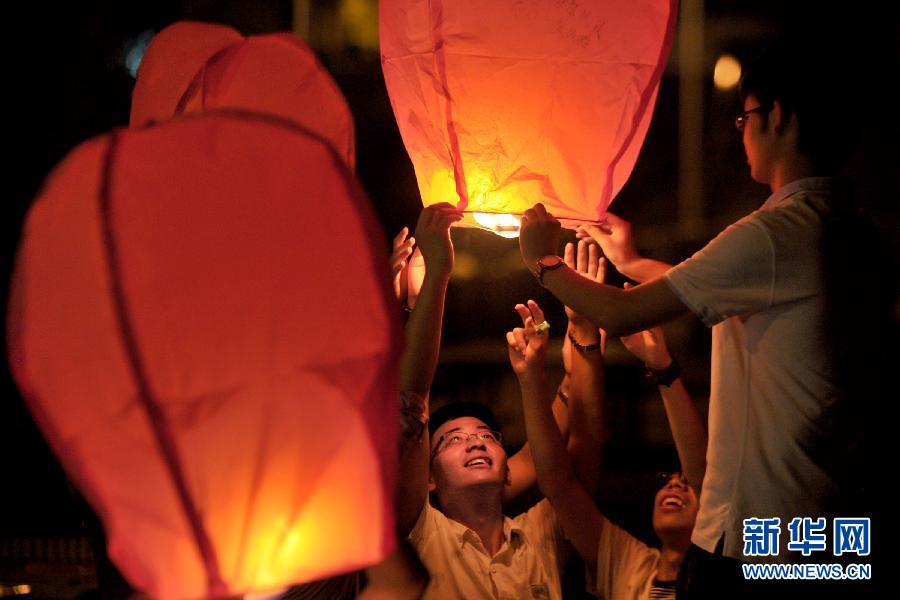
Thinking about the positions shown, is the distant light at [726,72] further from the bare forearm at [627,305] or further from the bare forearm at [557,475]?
the bare forearm at [627,305]

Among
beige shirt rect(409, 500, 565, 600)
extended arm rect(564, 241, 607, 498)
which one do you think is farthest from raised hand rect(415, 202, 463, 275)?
beige shirt rect(409, 500, 565, 600)

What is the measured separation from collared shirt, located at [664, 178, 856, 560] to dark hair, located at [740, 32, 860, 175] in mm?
183

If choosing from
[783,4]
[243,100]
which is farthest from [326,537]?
[783,4]

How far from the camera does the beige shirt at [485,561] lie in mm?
3377

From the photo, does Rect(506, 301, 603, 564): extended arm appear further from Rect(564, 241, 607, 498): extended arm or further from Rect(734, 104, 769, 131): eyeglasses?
Rect(734, 104, 769, 131): eyeglasses

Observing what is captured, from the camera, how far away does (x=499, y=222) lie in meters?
2.64

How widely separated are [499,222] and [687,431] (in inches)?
36.4

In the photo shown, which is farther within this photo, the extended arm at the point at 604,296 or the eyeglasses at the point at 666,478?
the eyeglasses at the point at 666,478

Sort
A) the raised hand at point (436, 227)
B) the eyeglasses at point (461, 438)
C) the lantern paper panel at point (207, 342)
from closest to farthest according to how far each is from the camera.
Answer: the lantern paper panel at point (207, 342), the raised hand at point (436, 227), the eyeglasses at point (461, 438)

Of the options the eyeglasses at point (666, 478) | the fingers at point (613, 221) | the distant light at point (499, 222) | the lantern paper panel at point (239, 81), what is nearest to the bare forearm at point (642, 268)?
the fingers at point (613, 221)

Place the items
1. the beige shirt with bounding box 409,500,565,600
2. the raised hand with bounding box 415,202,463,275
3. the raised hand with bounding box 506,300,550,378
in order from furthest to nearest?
the beige shirt with bounding box 409,500,565,600, the raised hand with bounding box 506,300,550,378, the raised hand with bounding box 415,202,463,275

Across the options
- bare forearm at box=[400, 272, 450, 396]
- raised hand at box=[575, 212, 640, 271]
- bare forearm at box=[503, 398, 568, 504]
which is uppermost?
raised hand at box=[575, 212, 640, 271]

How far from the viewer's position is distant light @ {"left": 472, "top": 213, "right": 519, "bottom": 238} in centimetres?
261

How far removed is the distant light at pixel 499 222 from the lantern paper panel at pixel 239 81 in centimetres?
40
